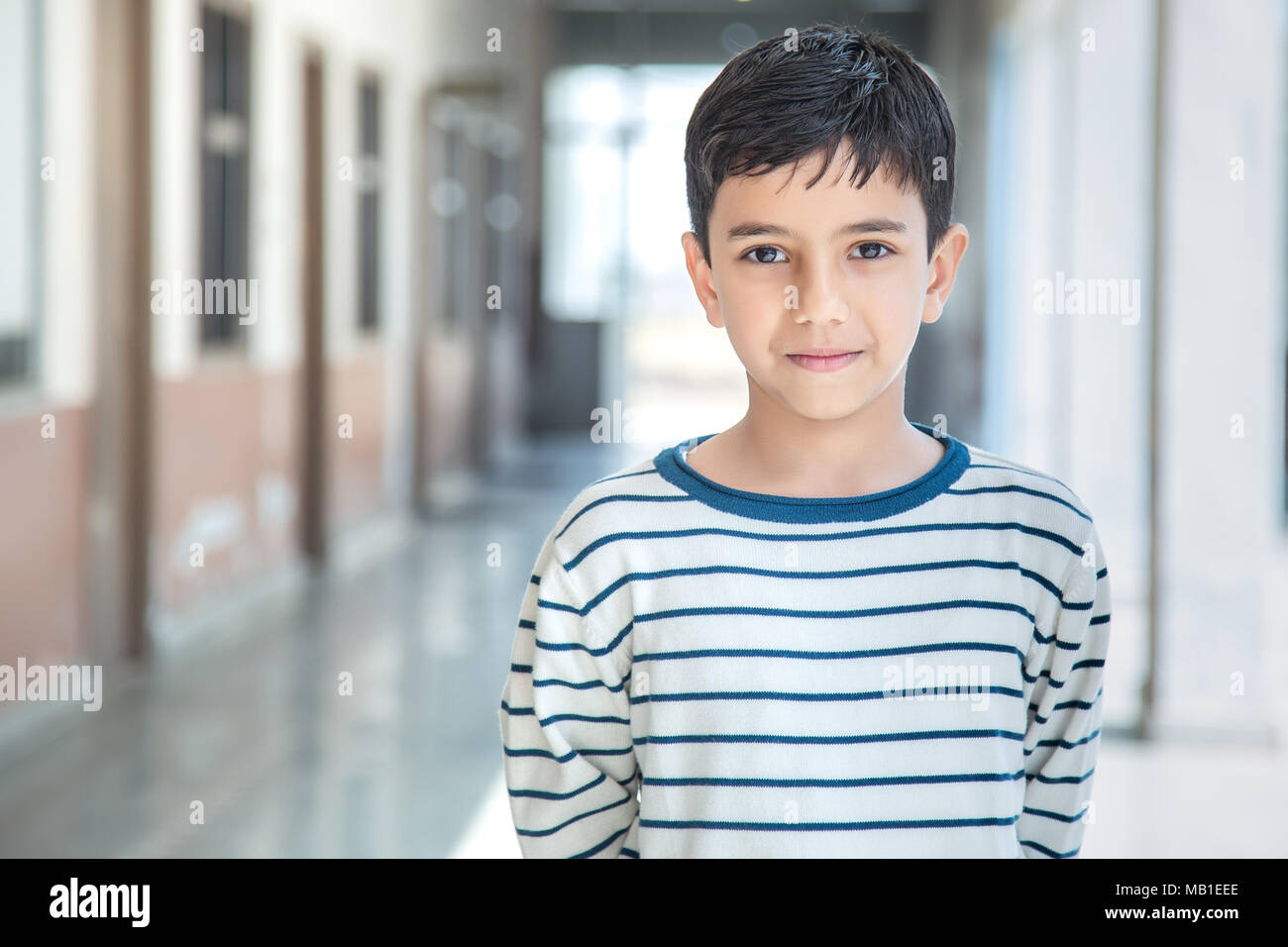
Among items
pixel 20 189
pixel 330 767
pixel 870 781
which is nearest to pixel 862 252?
pixel 870 781

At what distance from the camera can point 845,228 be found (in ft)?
3.02

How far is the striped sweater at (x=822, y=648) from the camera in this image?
930 millimetres

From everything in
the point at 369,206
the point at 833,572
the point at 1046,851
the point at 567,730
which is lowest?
the point at 1046,851

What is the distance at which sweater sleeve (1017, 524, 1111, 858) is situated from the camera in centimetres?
97

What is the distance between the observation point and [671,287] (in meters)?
15.0

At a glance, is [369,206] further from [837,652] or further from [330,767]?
[837,652]

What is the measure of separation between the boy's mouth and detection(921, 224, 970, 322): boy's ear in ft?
0.34

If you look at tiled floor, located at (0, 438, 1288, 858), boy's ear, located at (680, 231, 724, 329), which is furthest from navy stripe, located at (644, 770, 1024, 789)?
tiled floor, located at (0, 438, 1288, 858)

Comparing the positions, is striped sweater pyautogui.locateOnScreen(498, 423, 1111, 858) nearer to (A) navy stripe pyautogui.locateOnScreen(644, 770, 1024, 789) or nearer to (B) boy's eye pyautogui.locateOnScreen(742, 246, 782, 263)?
(A) navy stripe pyautogui.locateOnScreen(644, 770, 1024, 789)

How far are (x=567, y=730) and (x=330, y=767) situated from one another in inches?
121

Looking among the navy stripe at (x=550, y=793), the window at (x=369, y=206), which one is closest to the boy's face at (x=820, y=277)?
the navy stripe at (x=550, y=793)

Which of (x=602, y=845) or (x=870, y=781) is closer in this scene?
(x=870, y=781)

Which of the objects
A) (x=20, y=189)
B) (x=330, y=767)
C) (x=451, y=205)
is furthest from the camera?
(x=451, y=205)

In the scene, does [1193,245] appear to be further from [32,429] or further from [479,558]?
[479,558]
